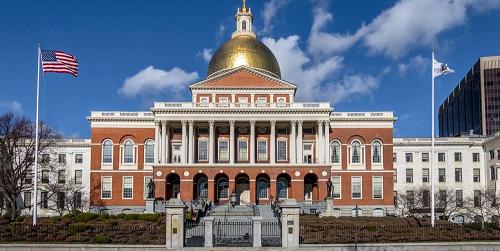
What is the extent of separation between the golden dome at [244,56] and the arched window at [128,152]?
14.2 m

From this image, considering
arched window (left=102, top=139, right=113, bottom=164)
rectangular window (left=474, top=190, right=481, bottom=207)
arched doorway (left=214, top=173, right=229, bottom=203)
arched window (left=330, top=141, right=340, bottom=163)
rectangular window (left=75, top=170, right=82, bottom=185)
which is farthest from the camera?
rectangular window (left=75, top=170, right=82, bottom=185)

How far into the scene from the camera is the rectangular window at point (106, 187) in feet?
263

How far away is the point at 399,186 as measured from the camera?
91.9 meters

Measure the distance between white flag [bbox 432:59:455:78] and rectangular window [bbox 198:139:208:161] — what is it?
123 feet

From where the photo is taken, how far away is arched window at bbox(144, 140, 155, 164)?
81312mm

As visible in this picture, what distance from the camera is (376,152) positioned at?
81.1 meters

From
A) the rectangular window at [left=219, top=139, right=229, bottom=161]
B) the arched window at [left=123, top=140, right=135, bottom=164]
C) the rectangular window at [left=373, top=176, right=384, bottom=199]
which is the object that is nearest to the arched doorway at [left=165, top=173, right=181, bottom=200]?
the rectangular window at [left=219, top=139, right=229, bottom=161]

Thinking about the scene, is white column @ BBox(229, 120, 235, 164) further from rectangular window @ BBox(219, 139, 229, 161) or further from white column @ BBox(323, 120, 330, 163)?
white column @ BBox(323, 120, 330, 163)

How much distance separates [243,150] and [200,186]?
7.02 meters

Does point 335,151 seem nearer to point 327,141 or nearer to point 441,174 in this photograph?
point 327,141

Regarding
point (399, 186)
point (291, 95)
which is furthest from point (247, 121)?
point (399, 186)

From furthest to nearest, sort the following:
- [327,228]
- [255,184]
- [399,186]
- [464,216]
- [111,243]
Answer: [399,186] → [464,216] → [255,184] → [327,228] → [111,243]

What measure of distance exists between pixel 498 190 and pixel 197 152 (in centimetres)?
4156

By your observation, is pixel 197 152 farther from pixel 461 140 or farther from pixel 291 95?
pixel 461 140
